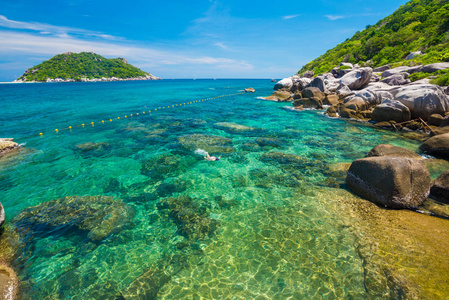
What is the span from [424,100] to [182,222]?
84.7 feet

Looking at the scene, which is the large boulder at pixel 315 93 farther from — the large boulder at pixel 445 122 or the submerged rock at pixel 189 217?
the submerged rock at pixel 189 217

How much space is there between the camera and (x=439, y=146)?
14.2 meters

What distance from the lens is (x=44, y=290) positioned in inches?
238

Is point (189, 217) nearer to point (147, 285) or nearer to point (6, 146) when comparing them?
point (147, 285)

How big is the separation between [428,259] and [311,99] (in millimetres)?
34246

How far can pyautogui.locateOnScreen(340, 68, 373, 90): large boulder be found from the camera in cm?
3575

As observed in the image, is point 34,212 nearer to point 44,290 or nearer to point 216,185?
point 44,290

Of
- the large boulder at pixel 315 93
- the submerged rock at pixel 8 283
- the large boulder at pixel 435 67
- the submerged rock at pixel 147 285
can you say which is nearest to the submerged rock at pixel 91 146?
the submerged rock at pixel 8 283

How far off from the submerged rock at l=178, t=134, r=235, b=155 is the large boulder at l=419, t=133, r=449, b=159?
14578 millimetres

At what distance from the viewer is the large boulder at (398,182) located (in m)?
8.91

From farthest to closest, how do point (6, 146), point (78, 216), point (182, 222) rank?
point (6, 146), point (78, 216), point (182, 222)

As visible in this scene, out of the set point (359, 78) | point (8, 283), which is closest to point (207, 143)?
point (8, 283)

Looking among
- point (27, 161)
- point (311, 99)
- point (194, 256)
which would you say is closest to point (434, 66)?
point (311, 99)

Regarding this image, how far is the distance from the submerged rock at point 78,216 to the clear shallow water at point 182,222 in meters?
0.05
